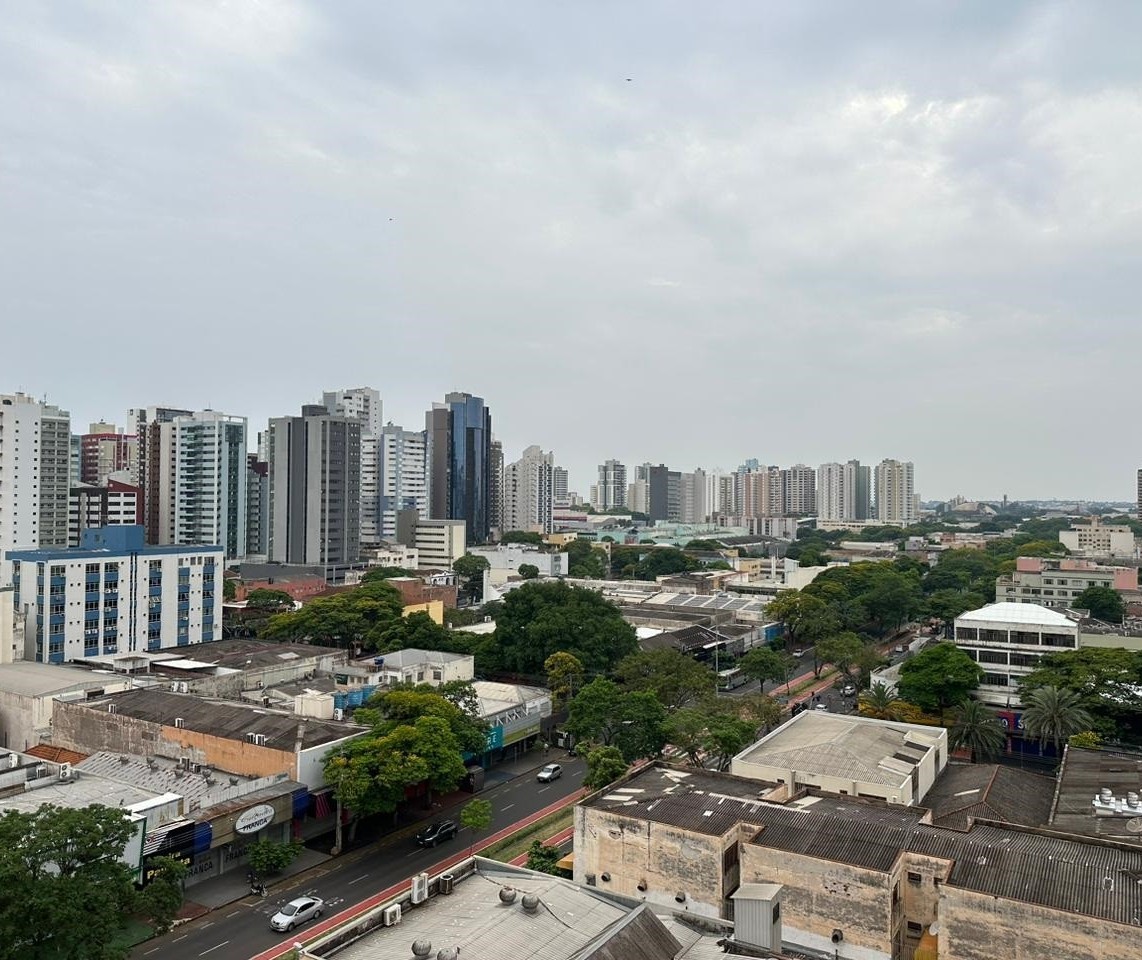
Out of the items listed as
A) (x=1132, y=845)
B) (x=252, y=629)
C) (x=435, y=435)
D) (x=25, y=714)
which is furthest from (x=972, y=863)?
(x=435, y=435)

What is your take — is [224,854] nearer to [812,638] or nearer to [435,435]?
[812,638]

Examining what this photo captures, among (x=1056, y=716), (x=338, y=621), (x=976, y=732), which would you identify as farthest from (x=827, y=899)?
(x=338, y=621)

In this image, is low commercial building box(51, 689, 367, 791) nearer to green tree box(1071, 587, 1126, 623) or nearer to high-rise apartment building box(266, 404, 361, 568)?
high-rise apartment building box(266, 404, 361, 568)

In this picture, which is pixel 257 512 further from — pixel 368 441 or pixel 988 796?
pixel 988 796

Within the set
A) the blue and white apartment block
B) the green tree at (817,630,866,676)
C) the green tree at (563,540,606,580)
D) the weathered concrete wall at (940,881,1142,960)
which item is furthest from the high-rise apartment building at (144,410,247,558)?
the weathered concrete wall at (940,881,1142,960)

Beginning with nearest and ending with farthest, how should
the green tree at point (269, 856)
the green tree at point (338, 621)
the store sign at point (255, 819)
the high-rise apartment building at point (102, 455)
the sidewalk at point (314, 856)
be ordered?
1. the sidewalk at point (314, 856)
2. the green tree at point (269, 856)
3. the store sign at point (255, 819)
4. the green tree at point (338, 621)
5. the high-rise apartment building at point (102, 455)

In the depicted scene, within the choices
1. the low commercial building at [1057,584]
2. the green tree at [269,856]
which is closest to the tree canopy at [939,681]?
the green tree at [269,856]

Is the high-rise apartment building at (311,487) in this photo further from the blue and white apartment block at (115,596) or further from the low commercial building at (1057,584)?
the low commercial building at (1057,584)
